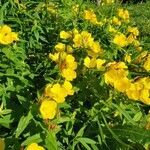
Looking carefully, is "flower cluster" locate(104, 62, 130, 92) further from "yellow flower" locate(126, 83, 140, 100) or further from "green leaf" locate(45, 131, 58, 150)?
"green leaf" locate(45, 131, 58, 150)

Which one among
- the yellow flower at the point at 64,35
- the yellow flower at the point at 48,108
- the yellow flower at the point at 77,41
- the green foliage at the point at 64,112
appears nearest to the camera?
the yellow flower at the point at 48,108

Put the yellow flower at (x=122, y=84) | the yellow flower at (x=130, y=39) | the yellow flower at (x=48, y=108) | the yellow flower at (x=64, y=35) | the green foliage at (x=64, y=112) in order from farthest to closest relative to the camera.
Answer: the yellow flower at (x=130, y=39), the yellow flower at (x=64, y=35), the yellow flower at (x=122, y=84), the green foliage at (x=64, y=112), the yellow flower at (x=48, y=108)

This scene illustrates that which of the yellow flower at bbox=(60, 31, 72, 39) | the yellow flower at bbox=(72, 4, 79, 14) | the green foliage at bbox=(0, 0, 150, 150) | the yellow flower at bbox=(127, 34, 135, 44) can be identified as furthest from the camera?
the yellow flower at bbox=(72, 4, 79, 14)

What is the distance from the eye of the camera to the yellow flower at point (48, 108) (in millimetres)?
1733

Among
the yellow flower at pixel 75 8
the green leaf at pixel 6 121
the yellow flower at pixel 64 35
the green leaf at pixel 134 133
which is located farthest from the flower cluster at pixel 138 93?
the yellow flower at pixel 75 8

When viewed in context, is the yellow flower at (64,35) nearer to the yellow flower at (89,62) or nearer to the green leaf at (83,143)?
the yellow flower at (89,62)

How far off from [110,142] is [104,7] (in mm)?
2204

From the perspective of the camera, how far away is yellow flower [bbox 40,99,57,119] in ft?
5.69

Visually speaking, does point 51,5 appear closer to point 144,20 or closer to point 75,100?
point 75,100

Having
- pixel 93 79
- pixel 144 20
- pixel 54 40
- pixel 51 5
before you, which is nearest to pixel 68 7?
pixel 51 5

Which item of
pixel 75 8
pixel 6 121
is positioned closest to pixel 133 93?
pixel 6 121

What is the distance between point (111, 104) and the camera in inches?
78.6

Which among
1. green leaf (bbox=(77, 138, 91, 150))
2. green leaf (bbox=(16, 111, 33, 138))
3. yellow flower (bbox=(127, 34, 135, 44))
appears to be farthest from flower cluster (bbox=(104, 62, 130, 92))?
yellow flower (bbox=(127, 34, 135, 44))

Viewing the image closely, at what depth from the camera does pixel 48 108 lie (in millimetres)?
1733
